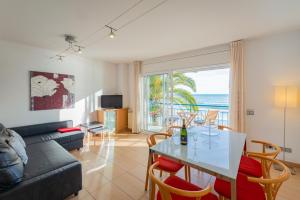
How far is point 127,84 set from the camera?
5605mm

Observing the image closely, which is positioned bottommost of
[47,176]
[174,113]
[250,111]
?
[47,176]

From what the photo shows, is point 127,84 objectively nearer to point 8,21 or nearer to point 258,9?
point 8,21

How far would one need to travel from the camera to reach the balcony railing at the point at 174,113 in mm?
4680

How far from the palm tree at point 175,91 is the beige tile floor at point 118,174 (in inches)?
59.2

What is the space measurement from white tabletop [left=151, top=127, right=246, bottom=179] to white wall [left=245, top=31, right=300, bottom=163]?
1430mm

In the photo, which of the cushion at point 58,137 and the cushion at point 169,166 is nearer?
the cushion at point 169,166

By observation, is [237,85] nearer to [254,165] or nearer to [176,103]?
[254,165]

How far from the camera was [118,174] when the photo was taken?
8.36ft

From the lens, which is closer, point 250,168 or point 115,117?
point 250,168

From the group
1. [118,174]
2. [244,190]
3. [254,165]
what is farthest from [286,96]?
[118,174]

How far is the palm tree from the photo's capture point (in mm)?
4840

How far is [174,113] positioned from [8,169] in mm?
4072

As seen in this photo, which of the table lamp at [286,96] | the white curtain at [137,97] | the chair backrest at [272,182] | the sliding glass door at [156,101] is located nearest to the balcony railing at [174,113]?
the sliding glass door at [156,101]

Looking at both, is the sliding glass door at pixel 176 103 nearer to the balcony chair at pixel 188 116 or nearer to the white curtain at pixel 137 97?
the balcony chair at pixel 188 116
